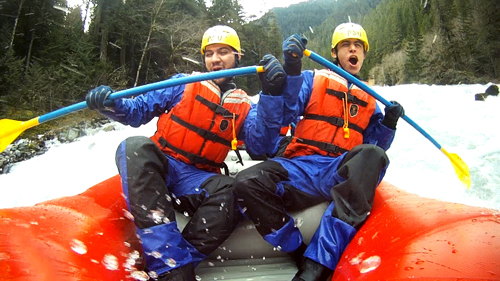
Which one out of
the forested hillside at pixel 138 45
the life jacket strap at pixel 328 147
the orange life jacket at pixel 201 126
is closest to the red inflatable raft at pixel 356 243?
the life jacket strap at pixel 328 147

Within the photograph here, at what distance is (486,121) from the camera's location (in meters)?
8.83

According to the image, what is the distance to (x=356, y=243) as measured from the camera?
5.64 feet

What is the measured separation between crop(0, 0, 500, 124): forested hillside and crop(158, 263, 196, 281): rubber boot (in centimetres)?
907

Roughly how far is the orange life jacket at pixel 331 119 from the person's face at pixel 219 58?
0.66m

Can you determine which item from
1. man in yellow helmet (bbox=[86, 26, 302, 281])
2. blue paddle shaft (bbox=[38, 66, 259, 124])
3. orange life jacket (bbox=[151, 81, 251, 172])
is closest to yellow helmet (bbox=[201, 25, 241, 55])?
man in yellow helmet (bbox=[86, 26, 302, 281])

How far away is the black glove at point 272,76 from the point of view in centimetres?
207

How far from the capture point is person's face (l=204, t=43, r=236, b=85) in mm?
2629

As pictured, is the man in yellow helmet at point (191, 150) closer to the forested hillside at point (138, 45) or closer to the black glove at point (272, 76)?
the black glove at point (272, 76)

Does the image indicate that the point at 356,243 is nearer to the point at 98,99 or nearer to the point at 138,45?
the point at 98,99

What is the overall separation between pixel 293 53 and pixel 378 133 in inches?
39.4

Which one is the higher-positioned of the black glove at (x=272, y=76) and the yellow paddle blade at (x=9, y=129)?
the black glove at (x=272, y=76)

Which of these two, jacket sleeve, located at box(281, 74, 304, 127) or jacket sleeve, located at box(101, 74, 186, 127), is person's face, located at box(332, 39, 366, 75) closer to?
jacket sleeve, located at box(281, 74, 304, 127)

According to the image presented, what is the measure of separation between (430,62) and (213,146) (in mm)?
30737

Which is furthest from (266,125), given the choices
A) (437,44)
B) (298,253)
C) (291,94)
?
(437,44)
